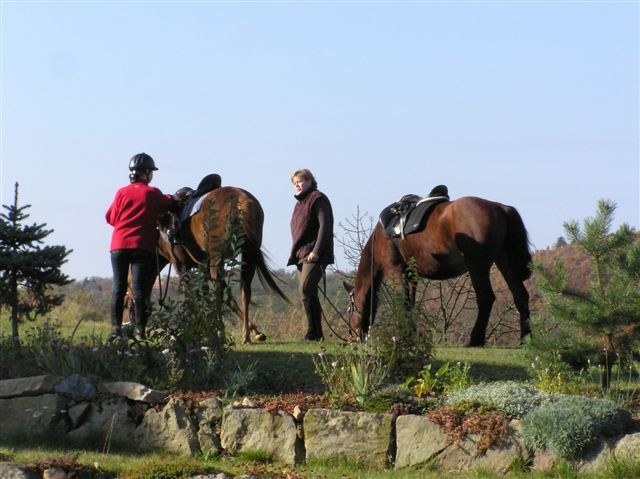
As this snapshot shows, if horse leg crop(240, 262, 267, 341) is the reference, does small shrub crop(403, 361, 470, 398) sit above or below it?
below

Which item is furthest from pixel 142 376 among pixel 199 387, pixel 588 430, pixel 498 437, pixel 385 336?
pixel 588 430

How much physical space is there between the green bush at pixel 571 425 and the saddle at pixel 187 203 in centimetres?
711

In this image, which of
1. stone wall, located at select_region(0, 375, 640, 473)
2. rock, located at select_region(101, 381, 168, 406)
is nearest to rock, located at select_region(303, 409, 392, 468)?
stone wall, located at select_region(0, 375, 640, 473)

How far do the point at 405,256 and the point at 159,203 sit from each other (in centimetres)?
→ 399

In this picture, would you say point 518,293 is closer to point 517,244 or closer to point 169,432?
point 517,244

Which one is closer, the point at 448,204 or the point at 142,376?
the point at 142,376

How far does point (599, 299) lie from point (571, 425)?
1.82 m

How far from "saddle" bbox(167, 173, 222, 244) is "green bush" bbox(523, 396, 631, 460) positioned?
7.11 m

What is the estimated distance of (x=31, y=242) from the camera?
12.5m

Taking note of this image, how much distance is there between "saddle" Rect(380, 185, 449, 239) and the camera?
14.8 metres

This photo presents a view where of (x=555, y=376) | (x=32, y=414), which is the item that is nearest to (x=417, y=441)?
(x=555, y=376)

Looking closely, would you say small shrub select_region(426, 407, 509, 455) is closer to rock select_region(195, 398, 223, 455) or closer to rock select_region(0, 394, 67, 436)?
rock select_region(195, 398, 223, 455)

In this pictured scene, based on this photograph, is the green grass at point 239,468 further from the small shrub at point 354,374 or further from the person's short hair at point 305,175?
the person's short hair at point 305,175

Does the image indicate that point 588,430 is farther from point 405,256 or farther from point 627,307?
point 405,256
